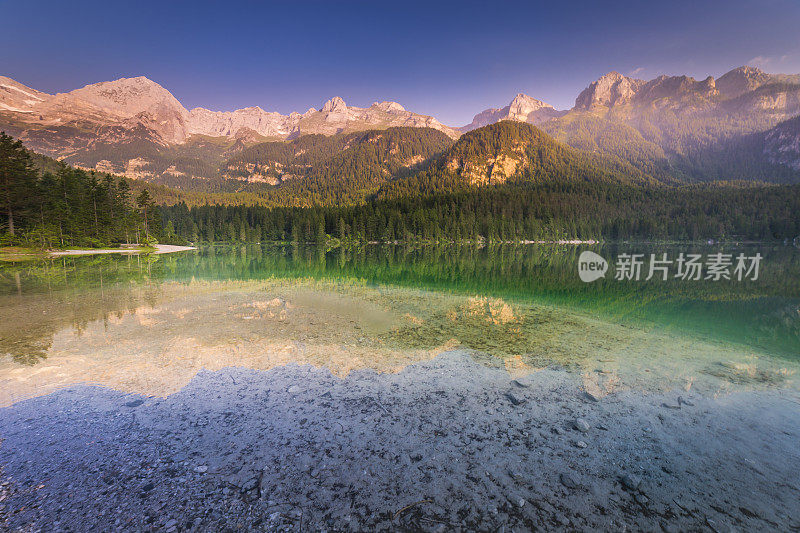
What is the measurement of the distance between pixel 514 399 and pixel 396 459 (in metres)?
3.83

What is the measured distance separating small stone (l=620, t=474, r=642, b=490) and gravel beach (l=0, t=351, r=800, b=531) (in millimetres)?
30

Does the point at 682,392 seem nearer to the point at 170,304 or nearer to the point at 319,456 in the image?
the point at 319,456

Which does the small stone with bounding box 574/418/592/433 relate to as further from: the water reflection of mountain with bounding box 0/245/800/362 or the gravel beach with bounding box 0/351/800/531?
the water reflection of mountain with bounding box 0/245/800/362

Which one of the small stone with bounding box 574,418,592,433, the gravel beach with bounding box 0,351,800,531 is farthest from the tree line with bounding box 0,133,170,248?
the small stone with bounding box 574,418,592,433

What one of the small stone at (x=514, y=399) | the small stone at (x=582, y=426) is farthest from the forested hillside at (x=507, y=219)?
the small stone at (x=582, y=426)

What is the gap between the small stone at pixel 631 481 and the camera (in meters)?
5.21

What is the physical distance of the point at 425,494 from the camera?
493 cm

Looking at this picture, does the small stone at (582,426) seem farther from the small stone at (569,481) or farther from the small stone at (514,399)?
the small stone at (569,481)

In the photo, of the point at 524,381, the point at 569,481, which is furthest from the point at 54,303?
the point at 569,481

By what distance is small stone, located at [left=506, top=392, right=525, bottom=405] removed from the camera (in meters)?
7.99

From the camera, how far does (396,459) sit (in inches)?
227

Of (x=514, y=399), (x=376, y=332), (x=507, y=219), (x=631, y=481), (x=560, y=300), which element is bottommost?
(x=560, y=300)

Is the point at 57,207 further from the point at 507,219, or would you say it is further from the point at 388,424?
the point at 507,219

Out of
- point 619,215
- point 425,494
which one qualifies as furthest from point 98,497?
point 619,215
